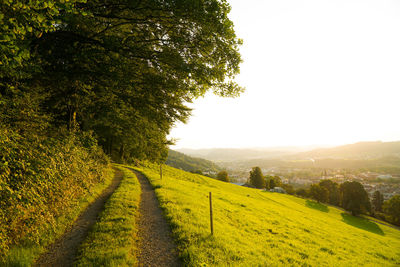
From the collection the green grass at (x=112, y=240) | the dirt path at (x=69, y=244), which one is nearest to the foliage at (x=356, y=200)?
the green grass at (x=112, y=240)

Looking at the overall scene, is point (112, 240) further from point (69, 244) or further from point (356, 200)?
point (356, 200)

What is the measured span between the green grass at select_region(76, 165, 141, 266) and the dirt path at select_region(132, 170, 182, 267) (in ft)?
1.04

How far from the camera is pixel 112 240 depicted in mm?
6445

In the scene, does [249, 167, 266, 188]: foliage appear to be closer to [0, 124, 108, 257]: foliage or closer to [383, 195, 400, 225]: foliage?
[383, 195, 400, 225]: foliage

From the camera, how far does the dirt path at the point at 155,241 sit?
5594 mm

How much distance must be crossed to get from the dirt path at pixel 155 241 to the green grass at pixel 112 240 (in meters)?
0.32

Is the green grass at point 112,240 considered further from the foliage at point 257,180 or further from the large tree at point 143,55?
the foliage at point 257,180

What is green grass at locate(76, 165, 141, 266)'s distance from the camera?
5258mm

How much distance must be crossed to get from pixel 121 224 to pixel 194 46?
28.4 ft

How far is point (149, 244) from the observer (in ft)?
21.4

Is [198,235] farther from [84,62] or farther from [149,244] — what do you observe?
[84,62]

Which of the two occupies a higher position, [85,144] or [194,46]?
[194,46]

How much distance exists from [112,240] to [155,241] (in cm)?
159

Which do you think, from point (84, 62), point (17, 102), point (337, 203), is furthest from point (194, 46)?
point (337, 203)
